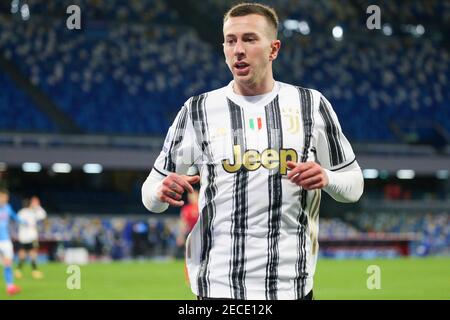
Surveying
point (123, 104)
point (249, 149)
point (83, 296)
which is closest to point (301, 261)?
point (249, 149)

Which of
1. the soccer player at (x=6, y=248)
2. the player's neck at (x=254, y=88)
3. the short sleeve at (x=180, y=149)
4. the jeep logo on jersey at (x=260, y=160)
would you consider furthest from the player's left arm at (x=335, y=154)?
the soccer player at (x=6, y=248)

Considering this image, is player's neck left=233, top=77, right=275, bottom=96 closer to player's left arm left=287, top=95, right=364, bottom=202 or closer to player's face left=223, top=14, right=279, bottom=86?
player's face left=223, top=14, right=279, bottom=86

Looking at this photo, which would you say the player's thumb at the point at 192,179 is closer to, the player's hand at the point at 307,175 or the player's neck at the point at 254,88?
the player's hand at the point at 307,175

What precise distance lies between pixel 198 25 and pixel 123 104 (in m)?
5.96

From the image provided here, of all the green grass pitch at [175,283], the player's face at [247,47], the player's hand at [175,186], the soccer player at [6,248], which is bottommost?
the green grass pitch at [175,283]

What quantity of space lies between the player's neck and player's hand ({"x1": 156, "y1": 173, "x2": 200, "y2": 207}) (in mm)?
516

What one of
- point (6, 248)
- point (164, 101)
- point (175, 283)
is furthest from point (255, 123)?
point (164, 101)

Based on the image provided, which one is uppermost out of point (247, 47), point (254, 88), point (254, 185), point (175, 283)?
point (247, 47)

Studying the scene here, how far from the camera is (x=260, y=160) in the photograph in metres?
3.74

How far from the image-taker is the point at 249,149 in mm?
3764

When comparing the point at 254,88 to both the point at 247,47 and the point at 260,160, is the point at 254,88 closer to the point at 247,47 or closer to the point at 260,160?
the point at 247,47

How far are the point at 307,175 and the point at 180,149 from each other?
0.70 meters

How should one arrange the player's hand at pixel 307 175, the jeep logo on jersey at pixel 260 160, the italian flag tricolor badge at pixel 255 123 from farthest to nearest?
1. the italian flag tricolor badge at pixel 255 123
2. the jeep logo on jersey at pixel 260 160
3. the player's hand at pixel 307 175

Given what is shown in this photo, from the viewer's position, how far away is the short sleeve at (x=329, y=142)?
3.89m
